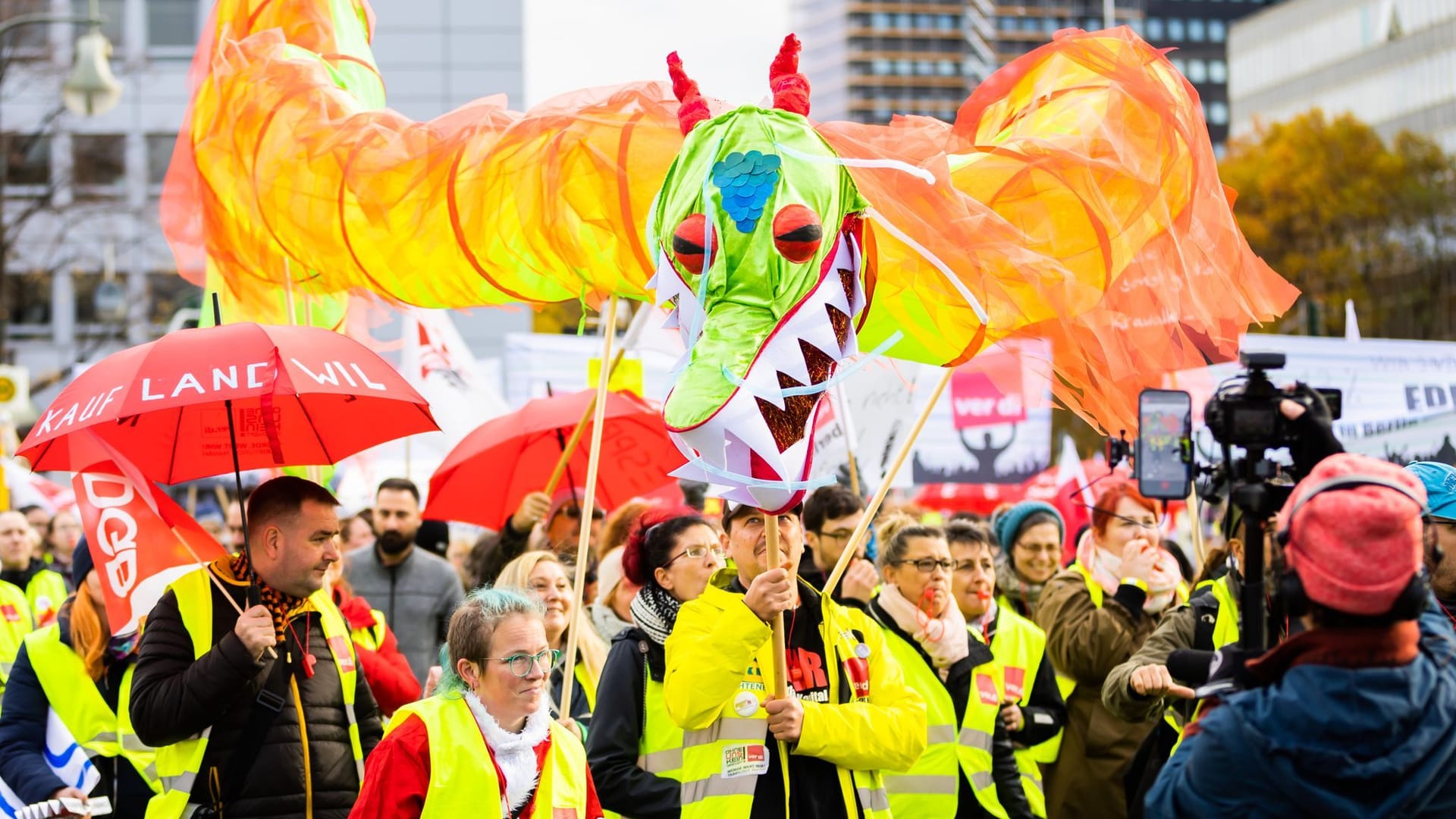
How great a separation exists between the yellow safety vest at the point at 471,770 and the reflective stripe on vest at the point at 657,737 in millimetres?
642

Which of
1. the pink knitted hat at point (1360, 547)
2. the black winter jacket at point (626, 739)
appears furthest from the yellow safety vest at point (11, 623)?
the pink knitted hat at point (1360, 547)

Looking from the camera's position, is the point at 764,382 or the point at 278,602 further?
the point at 278,602

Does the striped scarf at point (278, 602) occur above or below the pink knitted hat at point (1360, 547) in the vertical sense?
below

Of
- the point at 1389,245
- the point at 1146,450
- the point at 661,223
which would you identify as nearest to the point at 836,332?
the point at 661,223

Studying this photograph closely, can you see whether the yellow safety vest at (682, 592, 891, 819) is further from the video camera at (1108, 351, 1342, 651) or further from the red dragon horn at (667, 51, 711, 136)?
the video camera at (1108, 351, 1342, 651)

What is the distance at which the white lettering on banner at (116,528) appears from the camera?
530 centimetres

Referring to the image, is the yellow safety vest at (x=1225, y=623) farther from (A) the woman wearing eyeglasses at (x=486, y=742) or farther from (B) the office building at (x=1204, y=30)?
(B) the office building at (x=1204, y=30)

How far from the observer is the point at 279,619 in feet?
16.6

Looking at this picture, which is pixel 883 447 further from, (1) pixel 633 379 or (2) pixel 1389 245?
(2) pixel 1389 245

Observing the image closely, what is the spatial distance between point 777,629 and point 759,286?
88 cm

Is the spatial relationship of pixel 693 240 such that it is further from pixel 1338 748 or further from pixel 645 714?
pixel 1338 748

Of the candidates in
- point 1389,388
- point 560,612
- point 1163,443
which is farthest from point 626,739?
point 1389,388

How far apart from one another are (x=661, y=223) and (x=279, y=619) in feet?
5.45

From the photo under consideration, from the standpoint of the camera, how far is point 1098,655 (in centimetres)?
654
